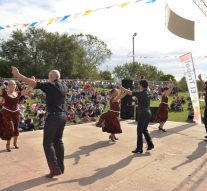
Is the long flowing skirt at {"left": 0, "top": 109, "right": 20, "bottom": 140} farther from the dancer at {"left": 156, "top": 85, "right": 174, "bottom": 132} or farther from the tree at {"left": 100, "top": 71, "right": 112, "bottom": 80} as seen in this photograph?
the tree at {"left": 100, "top": 71, "right": 112, "bottom": 80}

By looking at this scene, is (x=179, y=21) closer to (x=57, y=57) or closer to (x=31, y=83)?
(x=31, y=83)

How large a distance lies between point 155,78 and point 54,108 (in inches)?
3381

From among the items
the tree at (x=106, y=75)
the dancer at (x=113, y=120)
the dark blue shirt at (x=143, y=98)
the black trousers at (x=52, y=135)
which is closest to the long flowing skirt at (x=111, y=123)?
the dancer at (x=113, y=120)

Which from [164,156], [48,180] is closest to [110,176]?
[48,180]

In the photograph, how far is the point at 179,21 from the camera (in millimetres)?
10508

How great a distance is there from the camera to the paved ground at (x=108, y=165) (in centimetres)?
510

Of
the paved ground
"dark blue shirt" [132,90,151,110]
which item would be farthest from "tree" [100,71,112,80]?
"dark blue shirt" [132,90,151,110]

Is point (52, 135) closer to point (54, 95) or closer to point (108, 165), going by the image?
point (54, 95)

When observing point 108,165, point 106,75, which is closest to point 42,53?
point 106,75

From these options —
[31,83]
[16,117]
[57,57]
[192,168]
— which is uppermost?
[57,57]

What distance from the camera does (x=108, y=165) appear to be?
623 cm

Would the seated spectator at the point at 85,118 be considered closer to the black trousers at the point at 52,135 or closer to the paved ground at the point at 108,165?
the paved ground at the point at 108,165

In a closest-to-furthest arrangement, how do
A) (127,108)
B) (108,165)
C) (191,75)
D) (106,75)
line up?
1. (108,165)
2. (191,75)
3. (127,108)
4. (106,75)

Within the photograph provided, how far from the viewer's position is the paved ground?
5.10 metres
